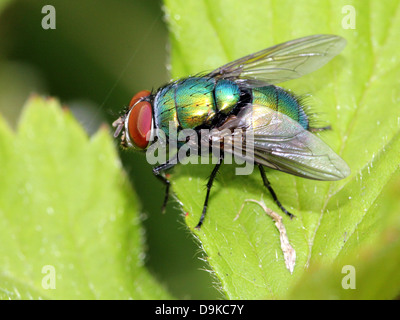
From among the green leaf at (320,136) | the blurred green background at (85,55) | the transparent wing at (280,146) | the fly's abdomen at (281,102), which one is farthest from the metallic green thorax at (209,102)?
the blurred green background at (85,55)

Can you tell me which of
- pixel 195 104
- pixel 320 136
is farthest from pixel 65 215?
pixel 320 136

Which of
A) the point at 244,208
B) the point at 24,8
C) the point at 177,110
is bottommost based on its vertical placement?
the point at 244,208

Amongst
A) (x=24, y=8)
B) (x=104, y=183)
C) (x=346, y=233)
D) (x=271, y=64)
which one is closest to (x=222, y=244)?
(x=346, y=233)

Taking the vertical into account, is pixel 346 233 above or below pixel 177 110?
below

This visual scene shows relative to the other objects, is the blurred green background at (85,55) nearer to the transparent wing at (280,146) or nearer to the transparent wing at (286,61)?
the transparent wing at (286,61)

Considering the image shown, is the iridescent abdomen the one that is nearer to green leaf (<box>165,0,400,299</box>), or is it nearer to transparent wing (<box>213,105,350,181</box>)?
transparent wing (<box>213,105,350,181</box>)
